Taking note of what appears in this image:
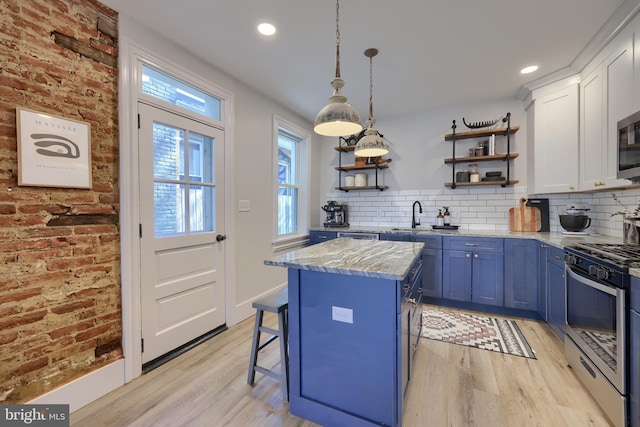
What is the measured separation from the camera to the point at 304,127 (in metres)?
4.13

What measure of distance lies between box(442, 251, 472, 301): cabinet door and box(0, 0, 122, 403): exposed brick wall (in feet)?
10.4

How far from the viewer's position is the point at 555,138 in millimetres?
2869

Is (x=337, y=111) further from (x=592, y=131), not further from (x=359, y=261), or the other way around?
(x=592, y=131)

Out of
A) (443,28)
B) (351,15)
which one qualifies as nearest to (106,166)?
(351,15)

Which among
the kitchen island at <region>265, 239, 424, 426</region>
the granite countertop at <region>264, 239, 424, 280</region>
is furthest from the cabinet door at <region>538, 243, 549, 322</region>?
the kitchen island at <region>265, 239, 424, 426</region>

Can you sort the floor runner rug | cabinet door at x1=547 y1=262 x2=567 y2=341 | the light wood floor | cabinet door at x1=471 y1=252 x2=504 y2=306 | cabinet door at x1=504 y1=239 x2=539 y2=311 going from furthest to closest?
cabinet door at x1=471 y1=252 x2=504 y2=306, cabinet door at x1=504 y1=239 x2=539 y2=311, the floor runner rug, cabinet door at x1=547 y1=262 x2=567 y2=341, the light wood floor

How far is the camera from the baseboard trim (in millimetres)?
1571

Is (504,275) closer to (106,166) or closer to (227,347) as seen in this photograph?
(227,347)

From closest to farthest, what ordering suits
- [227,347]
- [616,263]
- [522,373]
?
[616,263]
[522,373]
[227,347]

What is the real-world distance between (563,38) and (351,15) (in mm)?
1802

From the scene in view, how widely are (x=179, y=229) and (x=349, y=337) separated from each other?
1700 millimetres

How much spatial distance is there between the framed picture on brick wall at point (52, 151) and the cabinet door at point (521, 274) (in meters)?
3.78

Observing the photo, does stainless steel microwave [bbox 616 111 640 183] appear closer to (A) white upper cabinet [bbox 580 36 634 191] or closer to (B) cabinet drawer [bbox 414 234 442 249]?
(A) white upper cabinet [bbox 580 36 634 191]

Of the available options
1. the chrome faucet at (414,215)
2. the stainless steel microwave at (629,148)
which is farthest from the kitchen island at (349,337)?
the chrome faucet at (414,215)
